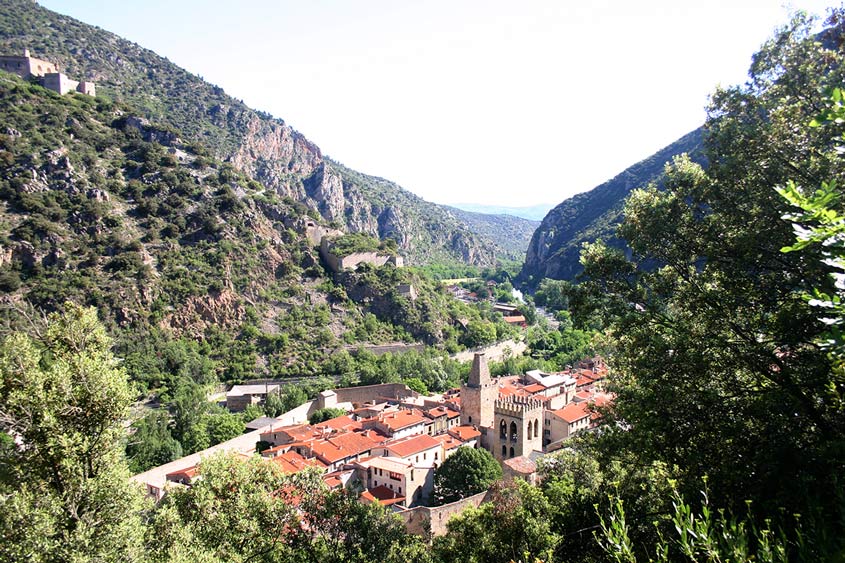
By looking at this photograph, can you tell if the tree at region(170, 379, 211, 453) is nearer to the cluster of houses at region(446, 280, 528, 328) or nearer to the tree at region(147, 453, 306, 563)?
the tree at region(147, 453, 306, 563)

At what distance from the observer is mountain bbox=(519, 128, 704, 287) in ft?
348

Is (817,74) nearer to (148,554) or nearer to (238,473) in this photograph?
(148,554)

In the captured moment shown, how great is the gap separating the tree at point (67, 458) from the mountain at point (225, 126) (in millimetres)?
65196

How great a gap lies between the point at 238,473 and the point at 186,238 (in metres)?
43.9

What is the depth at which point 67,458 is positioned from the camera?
7.55 m

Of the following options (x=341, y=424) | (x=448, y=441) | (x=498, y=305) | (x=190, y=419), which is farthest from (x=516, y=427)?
(x=498, y=305)

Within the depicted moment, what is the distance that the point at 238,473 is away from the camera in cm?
1322

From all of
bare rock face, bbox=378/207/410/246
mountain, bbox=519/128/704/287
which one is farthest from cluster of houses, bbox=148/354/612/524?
bare rock face, bbox=378/207/410/246

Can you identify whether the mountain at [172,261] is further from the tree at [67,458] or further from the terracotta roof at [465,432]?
the tree at [67,458]

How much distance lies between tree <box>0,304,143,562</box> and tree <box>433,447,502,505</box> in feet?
64.1

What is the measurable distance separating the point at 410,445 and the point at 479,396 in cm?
625

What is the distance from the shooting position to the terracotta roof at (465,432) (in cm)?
3191

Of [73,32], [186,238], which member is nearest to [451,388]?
[186,238]

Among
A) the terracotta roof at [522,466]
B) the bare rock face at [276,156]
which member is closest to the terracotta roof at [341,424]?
the terracotta roof at [522,466]
